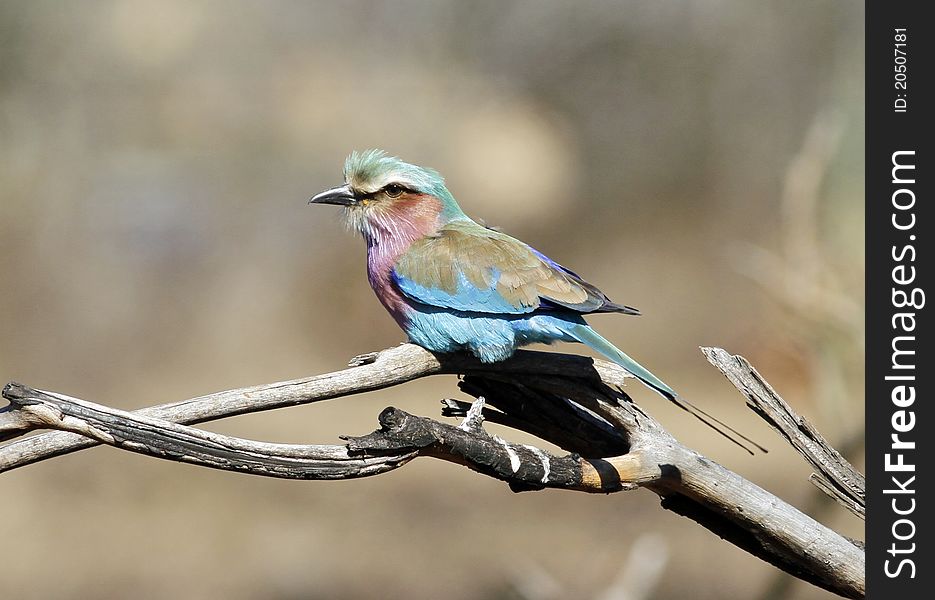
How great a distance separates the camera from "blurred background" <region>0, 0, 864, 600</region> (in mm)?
7457

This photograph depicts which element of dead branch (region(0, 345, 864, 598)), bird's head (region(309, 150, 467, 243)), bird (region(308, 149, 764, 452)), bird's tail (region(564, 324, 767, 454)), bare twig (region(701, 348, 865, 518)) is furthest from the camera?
bird's head (region(309, 150, 467, 243))

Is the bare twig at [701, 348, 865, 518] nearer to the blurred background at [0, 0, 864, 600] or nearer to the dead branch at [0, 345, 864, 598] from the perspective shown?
the dead branch at [0, 345, 864, 598]

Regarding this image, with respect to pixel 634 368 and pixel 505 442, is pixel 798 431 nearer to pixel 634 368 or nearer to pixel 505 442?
pixel 634 368

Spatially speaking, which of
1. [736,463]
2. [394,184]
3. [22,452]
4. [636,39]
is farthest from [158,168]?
[22,452]

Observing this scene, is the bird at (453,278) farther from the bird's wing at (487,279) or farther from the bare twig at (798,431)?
the bare twig at (798,431)

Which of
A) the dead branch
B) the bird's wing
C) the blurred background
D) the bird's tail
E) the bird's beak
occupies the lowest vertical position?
the dead branch

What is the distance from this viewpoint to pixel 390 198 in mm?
3262

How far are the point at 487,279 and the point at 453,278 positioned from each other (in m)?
0.10

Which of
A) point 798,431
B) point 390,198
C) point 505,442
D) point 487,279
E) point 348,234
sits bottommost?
point 505,442

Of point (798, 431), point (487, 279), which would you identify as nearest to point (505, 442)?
point (487, 279)

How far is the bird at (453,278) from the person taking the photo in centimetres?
290

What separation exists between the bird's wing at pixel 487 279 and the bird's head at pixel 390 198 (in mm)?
120

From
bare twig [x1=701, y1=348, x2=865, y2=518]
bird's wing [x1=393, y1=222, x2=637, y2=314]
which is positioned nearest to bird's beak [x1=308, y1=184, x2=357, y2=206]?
bird's wing [x1=393, y1=222, x2=637, y2=314]

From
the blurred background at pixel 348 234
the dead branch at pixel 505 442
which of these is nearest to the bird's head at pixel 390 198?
the dead branch at pixel 505 442
